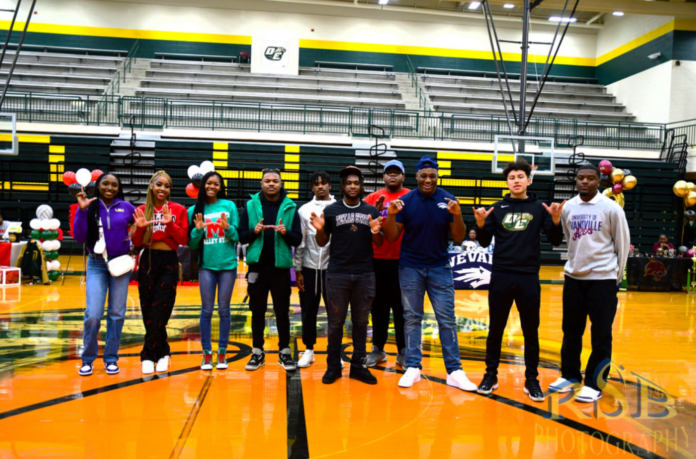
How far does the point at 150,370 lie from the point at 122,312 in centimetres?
54

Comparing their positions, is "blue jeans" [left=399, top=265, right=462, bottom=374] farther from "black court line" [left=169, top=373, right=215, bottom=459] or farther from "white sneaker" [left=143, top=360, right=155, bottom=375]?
"white sneaker" [left=143, top=360, right=155, bottom=375]

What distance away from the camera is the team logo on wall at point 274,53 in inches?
781

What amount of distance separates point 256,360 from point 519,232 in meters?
2.39

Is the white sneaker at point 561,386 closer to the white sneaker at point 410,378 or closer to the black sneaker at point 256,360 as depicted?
the white sneaker at point 410,378

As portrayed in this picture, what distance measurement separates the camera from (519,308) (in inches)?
149

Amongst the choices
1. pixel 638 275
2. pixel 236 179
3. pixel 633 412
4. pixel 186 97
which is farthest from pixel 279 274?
pixel 186 97

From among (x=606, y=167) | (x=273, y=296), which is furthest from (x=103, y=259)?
(x=606, y=167)

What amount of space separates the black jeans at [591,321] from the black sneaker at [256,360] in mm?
2477

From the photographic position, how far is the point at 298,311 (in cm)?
718

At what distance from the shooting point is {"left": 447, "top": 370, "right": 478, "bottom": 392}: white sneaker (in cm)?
381

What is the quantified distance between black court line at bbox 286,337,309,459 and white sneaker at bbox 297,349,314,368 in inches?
2.8

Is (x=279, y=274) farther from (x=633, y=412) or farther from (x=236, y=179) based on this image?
(x=236, y=179)

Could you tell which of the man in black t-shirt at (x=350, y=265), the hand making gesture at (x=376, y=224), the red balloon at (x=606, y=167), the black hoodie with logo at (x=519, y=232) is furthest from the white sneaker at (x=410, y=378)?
the red balloon at (x=606, y=167)

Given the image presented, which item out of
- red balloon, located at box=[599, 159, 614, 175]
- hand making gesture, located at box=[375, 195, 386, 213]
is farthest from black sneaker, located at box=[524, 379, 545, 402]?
red balloon, located at box=[599, 159, 614, 175]
